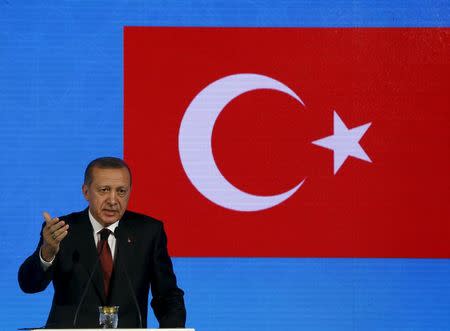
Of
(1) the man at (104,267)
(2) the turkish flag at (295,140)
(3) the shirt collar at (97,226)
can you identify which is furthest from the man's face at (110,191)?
(2) the turkish flag at (295,140)

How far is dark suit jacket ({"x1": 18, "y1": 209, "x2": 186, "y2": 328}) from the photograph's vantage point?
2.54 metres

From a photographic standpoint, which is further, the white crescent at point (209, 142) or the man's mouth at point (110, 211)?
the white crescent at point (209, 142)

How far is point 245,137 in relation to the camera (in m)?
3.76

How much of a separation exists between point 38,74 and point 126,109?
1.46 feet

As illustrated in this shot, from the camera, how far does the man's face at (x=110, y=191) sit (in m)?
2.55

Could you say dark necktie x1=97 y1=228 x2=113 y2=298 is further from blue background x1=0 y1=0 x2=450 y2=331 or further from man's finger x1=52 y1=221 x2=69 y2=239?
blue background x1=0 y1=0 x2=450 y2=331

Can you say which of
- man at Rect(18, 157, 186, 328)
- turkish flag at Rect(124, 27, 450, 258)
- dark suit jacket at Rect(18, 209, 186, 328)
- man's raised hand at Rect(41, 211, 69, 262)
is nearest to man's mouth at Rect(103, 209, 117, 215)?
man at Rect(18, 157, 186, 328)

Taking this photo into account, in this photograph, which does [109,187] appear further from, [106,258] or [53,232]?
[53,232]

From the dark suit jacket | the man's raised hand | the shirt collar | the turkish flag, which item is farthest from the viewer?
the turkish flag

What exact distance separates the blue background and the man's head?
1.19 m

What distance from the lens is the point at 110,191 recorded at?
255 centimetres

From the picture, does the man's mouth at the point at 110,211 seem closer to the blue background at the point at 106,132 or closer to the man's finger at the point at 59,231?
the man's finger at the point at 59,231

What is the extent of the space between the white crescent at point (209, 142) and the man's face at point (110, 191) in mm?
1202

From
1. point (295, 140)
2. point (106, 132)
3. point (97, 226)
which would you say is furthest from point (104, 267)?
point (295, 140)
